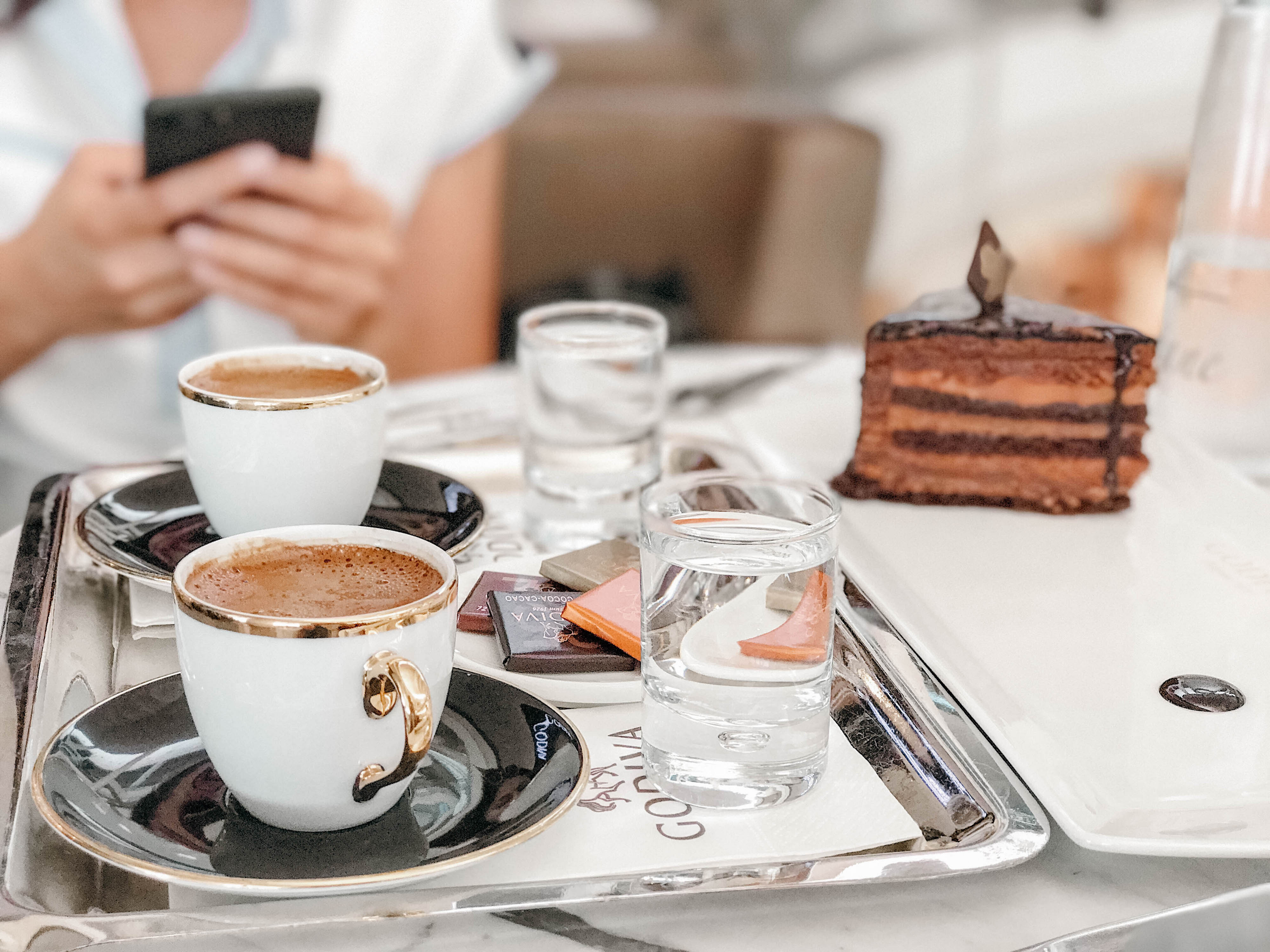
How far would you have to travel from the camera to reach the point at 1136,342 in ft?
3.00

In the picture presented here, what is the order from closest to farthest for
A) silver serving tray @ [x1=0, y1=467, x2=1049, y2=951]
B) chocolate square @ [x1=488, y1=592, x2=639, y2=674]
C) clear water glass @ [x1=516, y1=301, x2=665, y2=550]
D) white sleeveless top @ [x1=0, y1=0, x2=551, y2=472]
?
silver serving tray @ [x1=0, y1=467, x2=1049, y2=951], chocolate square @ [x1=488, y1=592, x2=639, y2=674], clear water glass @ [x1=516, y1=301, x2=665, y2=550], white sleeveless top @ [x1=0, y1=0, x2=551, y2=472]

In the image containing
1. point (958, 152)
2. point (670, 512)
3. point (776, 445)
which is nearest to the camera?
point (670, 512)

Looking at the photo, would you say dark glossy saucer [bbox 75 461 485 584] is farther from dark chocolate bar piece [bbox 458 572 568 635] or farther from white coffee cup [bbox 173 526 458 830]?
white coffee cup [bbox 173 526 458 830]

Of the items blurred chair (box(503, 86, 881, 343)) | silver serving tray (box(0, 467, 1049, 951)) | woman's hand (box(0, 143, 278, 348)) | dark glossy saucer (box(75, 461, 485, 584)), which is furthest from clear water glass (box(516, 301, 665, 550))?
blurred chair (box(503, 86, 881, 343))

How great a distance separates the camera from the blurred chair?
235 cm

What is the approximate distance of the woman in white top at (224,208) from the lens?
52.4 inches

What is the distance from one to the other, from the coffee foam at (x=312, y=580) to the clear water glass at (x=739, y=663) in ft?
0.35

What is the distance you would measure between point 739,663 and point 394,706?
5.8 inches

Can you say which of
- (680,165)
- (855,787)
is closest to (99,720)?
(855,787)

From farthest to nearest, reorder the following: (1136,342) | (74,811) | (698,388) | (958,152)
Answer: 1. (958,152)
2. (698,388)
3. (1136,342)
4. (74,811)

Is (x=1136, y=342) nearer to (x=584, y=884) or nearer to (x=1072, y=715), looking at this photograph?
(x=1072, y=715)

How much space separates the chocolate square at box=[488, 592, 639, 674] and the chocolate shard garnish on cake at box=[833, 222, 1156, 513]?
1.14 feet

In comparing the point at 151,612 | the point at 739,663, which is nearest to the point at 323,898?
the point at 739,663

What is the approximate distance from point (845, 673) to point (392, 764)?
0.27m
